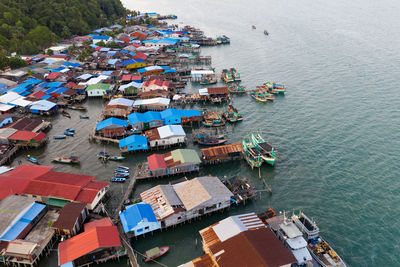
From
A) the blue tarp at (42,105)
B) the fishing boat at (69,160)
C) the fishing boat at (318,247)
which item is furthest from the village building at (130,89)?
the fishing boat at (318,247)

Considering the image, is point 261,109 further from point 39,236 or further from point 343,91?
point 39,236

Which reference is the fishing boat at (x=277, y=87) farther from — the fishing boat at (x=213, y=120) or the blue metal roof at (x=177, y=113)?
the blue metal roof at (x=177, y=113)

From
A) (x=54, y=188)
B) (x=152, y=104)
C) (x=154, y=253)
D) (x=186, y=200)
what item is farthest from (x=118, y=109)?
(x=154, y=253)

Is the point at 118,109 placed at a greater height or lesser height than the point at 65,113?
greater

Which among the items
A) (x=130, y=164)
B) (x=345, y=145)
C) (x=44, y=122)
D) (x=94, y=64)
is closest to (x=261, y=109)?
(x=345, y=145)

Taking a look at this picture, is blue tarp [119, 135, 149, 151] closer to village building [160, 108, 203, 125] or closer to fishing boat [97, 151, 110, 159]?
fishing boat [97, 151, 110, 159]

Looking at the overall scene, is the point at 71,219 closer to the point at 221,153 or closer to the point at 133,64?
the point at 221,153

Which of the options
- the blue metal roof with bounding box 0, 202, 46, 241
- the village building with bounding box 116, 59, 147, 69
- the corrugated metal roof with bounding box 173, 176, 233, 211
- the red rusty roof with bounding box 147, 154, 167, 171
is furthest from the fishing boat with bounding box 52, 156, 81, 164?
the village building with bounding box 116, 59, 147, 69

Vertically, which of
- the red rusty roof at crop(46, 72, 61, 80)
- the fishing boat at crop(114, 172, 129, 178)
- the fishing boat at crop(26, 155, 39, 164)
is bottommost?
the fishing boat at crop(26, 155, 39, 164)
